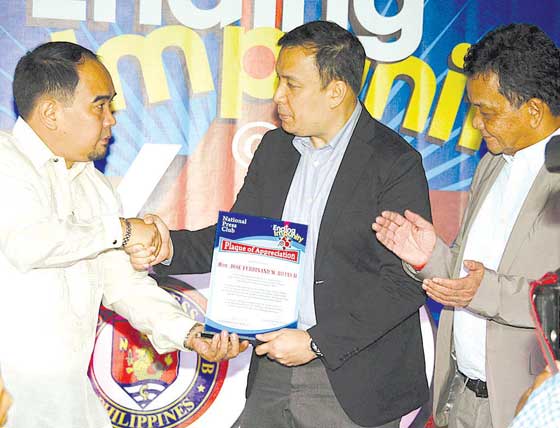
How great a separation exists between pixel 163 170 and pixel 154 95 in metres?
0.43

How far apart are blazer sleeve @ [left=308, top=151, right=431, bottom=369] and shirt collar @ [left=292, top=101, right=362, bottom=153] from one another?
0.29 meters

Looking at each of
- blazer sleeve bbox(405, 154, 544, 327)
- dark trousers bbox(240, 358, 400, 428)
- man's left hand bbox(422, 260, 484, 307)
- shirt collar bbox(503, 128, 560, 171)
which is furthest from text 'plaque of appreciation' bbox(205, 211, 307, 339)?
shirt collar bbox(503, 128, 560, 171)

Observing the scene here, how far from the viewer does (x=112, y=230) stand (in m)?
3.11

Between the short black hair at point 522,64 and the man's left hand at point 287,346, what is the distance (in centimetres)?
123

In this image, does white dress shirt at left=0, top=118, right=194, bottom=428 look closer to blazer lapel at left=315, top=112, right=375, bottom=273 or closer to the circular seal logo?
blazer lapel at left=315, top=112, right=375, bottom=273

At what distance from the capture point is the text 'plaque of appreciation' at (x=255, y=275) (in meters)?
3.34

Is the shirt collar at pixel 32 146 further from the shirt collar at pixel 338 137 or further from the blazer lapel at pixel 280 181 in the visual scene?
the shirt collar at pixel 338 137

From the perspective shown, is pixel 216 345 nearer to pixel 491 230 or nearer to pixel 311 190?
pixel 311 190

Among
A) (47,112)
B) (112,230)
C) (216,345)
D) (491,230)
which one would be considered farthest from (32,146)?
(491,230)

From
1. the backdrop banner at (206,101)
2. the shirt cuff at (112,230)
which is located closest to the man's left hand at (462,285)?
the shirt cuff at (112,230)

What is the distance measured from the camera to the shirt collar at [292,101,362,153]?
3.64m

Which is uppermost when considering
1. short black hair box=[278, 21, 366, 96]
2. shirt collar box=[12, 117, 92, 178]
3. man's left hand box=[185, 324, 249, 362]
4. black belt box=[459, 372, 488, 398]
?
short black hair box=[278, 21, 366, 96]

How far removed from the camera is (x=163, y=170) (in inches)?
195

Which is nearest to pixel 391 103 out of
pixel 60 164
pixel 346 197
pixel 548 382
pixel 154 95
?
pixel 154 95
